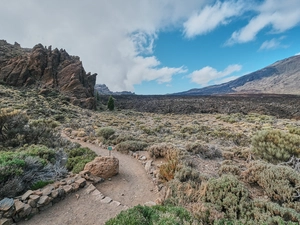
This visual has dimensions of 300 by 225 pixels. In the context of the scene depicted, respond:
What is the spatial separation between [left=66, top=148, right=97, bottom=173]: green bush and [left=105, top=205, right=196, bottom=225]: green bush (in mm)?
3557

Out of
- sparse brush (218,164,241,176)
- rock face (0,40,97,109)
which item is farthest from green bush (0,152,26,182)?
rock face (0,40,97,109)

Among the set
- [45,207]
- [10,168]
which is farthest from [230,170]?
[10,168]

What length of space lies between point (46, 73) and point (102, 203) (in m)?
38.8

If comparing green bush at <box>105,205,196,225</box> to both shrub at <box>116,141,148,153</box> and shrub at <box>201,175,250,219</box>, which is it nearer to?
shrub at <box>201,175,250,219</box>

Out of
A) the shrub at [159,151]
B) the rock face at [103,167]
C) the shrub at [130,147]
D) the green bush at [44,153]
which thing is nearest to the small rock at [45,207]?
the rock face at [103,167]

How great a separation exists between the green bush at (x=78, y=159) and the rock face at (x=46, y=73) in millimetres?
26521

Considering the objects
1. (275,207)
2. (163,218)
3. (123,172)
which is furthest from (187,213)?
(123,172)

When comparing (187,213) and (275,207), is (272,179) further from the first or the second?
(187,213)

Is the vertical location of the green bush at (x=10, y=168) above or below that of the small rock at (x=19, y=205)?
above

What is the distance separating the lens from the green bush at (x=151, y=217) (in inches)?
123

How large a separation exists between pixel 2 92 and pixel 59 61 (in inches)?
721

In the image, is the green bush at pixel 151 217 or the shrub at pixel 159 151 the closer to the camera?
the green bush at pixel 151 217

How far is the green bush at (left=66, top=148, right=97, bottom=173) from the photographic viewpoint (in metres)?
6.58

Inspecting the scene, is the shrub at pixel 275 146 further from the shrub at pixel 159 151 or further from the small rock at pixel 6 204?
the small rock at pixel 6 204
